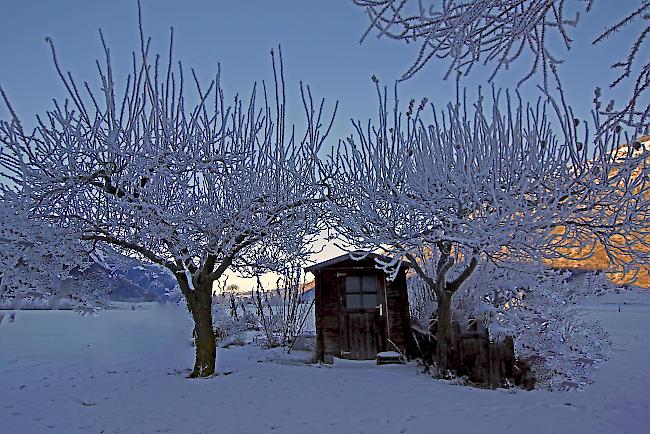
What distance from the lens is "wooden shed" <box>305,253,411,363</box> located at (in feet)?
37.3

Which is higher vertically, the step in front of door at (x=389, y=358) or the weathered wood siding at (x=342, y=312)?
the weathered wood siding at (x=342, y=312)

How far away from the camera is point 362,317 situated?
37.9 ft

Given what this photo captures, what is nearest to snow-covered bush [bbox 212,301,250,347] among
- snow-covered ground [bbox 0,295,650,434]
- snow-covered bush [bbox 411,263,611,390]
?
snow-covered ground [bbox 0,295,650,434]

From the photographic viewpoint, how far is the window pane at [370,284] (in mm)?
11664

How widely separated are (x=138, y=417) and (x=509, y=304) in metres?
8.19

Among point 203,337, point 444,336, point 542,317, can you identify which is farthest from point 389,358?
point 203,337

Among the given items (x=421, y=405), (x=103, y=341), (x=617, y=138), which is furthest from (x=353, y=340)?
(x=103, y=341)

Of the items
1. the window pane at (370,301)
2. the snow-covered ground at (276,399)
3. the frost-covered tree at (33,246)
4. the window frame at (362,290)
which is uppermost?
the frost-covered tree at (33,246)

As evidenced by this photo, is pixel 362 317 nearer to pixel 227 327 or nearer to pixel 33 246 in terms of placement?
pixel 227 327

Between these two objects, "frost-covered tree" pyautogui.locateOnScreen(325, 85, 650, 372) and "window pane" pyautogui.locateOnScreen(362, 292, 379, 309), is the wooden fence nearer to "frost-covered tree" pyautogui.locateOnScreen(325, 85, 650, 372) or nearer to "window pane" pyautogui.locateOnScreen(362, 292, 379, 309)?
"frost-covered tree" pyautogui.locateOnScreen(325, 85, 650, 372)

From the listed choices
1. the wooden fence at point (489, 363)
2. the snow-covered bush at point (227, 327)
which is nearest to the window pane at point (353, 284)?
the wooden fence at point (489, 363)

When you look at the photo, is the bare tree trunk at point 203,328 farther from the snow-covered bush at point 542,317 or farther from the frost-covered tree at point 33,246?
the snow-covered bush at point 542,317

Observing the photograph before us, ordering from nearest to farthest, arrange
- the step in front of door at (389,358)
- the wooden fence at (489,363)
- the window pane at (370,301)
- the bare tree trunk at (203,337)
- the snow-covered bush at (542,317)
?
the wooden fence at (489,363)
the bare tree trunk at (203,337)
the snow-covered bush at (542,317)
the step in front of door at (389,358)
the window pane at (370,301)

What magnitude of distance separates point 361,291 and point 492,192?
7.22 metres
